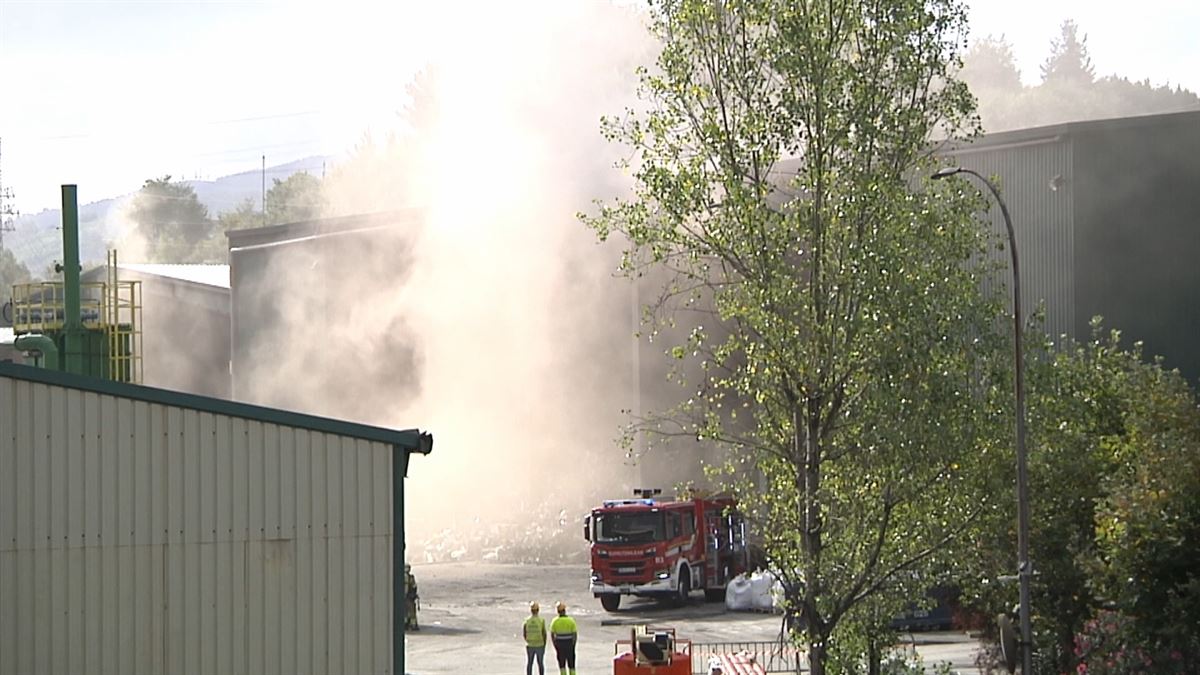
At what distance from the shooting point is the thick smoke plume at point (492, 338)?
172 ft

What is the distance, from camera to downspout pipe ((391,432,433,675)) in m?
15.3

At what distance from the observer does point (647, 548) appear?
36.4 meters

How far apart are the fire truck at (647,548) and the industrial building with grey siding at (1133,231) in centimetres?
932

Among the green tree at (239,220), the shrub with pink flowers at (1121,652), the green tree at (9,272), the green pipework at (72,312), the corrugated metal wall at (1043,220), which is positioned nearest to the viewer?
the shrub with pink flowers at (1121,652)

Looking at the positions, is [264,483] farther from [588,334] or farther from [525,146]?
[525,146]

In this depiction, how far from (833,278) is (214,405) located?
31.0ft

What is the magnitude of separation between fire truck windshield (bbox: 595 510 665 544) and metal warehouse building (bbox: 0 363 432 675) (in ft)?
70.2

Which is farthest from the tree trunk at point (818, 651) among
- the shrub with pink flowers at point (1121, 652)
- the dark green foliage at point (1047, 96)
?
the dark green foliage at point (1047, 96)

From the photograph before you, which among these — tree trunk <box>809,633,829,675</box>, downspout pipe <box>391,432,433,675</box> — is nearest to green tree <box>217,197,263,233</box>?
tree trunk <box>809,633,829,675</box>

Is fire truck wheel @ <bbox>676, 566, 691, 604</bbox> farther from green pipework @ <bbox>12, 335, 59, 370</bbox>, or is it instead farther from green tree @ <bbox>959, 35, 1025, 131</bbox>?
green tree @ <bbox>959, 35, 1025, 131</bbox>

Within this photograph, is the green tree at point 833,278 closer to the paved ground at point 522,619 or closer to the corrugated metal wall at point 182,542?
the paved ground at point 522,619

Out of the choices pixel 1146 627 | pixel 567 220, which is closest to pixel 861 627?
pixel 1146 627

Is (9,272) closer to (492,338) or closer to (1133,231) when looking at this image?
(492,338)

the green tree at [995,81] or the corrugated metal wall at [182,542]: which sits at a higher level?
the green tree at [995,81]
